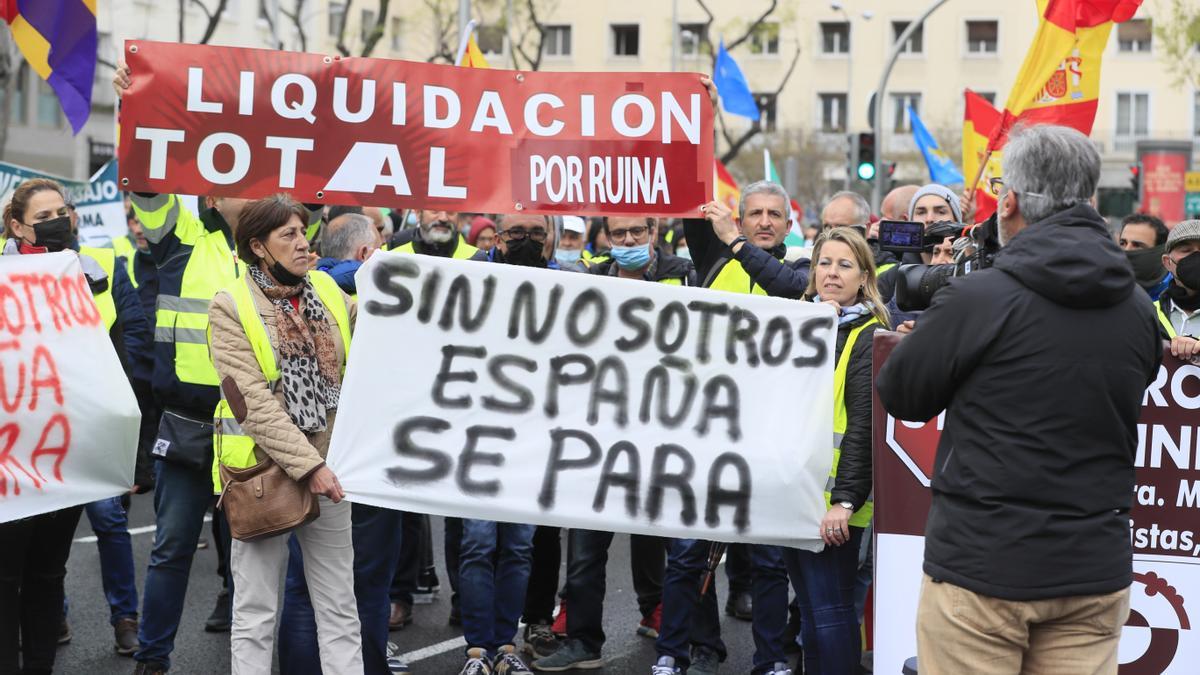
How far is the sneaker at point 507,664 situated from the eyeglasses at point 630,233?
1.88 meters

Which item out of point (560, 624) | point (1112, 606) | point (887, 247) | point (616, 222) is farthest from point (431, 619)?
point (1112, 606)

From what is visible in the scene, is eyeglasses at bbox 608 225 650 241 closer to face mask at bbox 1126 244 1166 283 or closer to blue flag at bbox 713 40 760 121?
face mask at bbox 1126 244 1166 283

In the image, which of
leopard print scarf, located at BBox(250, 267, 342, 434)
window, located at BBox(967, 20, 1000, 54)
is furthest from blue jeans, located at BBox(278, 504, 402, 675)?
window, located at BBox(967, 20, 1000, 54)

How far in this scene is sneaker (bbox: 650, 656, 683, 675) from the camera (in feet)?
20.0

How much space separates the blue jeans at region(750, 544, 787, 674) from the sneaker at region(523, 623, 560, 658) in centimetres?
120

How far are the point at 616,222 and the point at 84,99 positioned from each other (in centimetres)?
240

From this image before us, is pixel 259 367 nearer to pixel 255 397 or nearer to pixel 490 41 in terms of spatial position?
pixel 255 397

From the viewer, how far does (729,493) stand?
5312 mm

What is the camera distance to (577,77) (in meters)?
5.81

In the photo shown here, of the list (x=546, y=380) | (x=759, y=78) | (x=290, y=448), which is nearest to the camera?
(x=290, y=448)

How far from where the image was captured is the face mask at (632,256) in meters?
6.79

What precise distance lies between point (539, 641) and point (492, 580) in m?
0.96

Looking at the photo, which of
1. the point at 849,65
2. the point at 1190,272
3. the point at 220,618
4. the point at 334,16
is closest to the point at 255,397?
the point at 220,618

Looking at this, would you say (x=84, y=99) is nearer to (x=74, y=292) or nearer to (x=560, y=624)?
(x=74, y=292)
